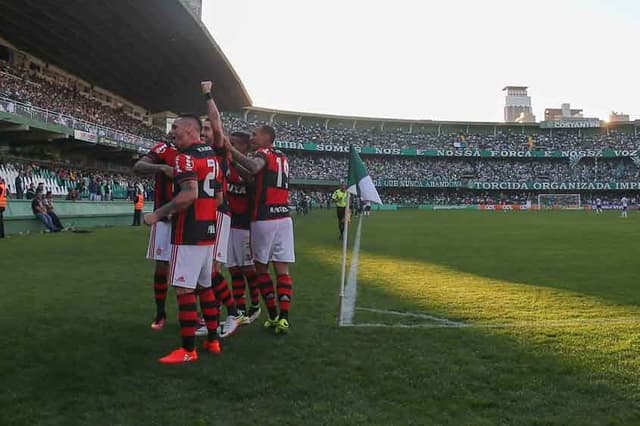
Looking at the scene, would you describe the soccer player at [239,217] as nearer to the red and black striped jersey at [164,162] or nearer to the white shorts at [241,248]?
the white shorts at [241,248]

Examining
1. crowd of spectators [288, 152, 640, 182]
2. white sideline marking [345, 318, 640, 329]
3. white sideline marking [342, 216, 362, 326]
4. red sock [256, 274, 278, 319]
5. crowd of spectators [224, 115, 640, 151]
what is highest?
crowd of spectators [224, 115, 640, 151]

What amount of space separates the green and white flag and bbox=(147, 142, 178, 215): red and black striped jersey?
8.04 feet

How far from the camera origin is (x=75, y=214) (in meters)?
23.4

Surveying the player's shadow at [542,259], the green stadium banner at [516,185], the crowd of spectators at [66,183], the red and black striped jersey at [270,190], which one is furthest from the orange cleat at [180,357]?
the green stadium banner at [516,185]

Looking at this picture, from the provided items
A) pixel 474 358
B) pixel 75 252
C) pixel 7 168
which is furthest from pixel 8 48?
pixel 474 358

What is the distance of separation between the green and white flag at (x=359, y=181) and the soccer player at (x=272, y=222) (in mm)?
1453

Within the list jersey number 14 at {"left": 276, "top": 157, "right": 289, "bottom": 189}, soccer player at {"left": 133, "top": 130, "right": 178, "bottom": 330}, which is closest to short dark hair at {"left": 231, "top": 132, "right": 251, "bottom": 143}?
jersey number 14 at {"left": 276, "top": 157, "right": 289, "bottom": 189}

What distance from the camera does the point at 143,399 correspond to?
3963 millimetres

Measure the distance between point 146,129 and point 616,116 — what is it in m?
111

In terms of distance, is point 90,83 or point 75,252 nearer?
point 75,252

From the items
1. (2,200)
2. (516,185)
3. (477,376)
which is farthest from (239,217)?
(516,185)

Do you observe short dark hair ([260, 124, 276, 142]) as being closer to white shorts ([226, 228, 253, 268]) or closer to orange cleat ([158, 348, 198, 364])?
white shorts ([226, 228, 253, 268])

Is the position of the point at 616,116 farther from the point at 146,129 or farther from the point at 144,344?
the point at 144,344

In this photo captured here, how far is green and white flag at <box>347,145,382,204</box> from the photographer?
23.6 feet
